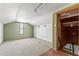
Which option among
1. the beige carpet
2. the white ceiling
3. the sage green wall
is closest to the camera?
the white ceiling

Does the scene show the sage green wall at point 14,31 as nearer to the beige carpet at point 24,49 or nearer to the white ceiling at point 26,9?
the beige carpet at point 24,49

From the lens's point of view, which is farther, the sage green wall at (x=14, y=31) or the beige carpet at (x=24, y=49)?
the sage green wall at (x=14, y=31)

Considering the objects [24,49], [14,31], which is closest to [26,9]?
[24,49]

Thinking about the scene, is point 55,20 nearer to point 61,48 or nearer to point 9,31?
point 61,48

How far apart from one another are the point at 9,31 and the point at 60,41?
646cm

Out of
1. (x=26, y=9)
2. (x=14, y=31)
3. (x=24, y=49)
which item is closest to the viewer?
(x=26, y=9)

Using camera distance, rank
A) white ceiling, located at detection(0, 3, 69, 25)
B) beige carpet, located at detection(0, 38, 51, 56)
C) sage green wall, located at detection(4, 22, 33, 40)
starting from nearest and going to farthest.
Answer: white ceiling, located at detection(0, 3, 69, 25), beige carpet, located at detection(0, 38, 51, 56), sage green wall, located at detection(4, 22, 33, 40)

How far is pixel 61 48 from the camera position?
357 centimetres

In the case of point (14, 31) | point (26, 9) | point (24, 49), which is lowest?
point (24, 49)

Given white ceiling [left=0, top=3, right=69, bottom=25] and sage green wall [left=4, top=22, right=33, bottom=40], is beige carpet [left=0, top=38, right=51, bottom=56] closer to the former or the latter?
white ceiling [left=0, top=3, right=69, bottom=25]

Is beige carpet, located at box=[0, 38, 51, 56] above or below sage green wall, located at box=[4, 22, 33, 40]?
below

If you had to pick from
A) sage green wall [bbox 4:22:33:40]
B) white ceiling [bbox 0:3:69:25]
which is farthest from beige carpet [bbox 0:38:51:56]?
sage green wall [bbox 4:22:33:40]

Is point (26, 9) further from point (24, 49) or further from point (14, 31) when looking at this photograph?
point (14, 31)

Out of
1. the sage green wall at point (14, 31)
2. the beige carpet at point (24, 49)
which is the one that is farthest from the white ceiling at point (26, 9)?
the sage green wall at point (14, 31)
